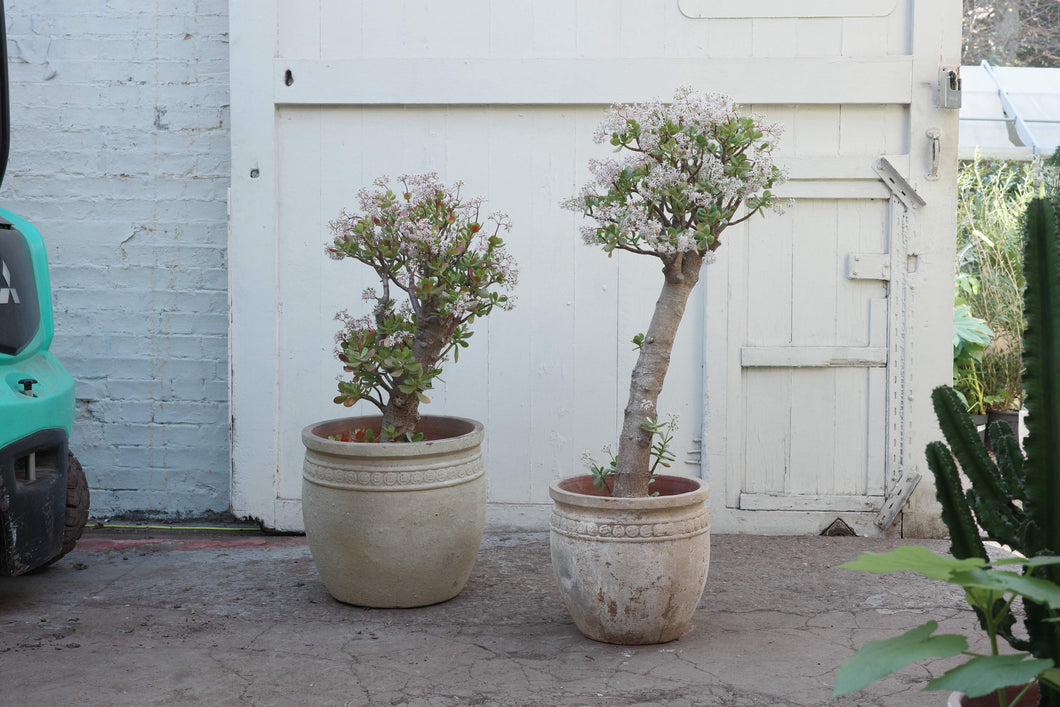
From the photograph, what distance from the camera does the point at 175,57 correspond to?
4066 mm

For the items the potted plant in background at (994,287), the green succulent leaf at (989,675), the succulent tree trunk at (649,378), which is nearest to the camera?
the green succulent leaf at (989,675)

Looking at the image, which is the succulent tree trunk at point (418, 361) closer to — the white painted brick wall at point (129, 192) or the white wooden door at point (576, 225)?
the white wooden door at point (576, 225)

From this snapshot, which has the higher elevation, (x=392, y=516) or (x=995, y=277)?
(x=995, y=277)

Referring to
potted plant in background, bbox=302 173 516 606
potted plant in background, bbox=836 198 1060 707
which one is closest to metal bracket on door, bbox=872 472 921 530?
potted plant in background, bbox=302 173 516 606

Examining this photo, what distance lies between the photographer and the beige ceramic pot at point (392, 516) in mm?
2965

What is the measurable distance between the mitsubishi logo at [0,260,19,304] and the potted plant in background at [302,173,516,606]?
95 cm

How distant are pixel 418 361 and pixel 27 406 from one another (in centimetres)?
113

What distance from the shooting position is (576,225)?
12.8 feet

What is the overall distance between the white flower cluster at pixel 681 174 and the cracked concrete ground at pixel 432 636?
114 cm

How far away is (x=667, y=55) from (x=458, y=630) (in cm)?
232

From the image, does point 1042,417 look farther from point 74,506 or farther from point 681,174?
point 74,506

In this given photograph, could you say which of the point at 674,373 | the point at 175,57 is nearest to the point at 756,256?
the point at 674,373

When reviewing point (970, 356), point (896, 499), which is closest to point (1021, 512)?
point (896, 499)

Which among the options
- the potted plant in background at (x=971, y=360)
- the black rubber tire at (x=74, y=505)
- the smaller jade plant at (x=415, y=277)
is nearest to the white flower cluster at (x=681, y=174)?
the smaller jade plant at (x=415, y=277)
